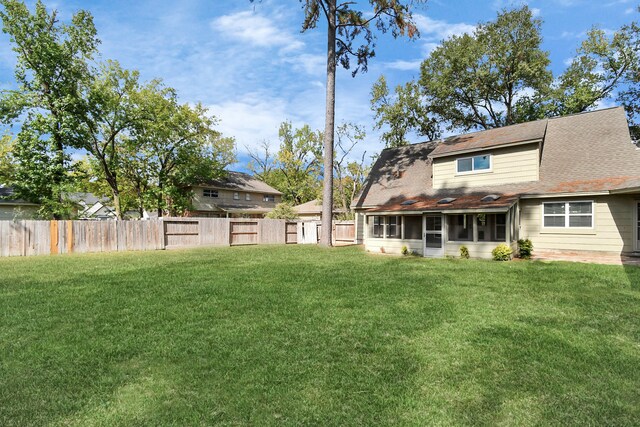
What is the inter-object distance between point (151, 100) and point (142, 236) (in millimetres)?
14240

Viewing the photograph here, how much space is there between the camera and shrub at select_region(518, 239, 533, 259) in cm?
1331

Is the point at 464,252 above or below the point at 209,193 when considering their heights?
below

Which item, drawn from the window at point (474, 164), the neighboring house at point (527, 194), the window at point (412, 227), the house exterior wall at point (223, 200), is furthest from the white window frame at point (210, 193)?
the window at point (474, 164)

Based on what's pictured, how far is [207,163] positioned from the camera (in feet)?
104

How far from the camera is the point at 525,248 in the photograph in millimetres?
13312

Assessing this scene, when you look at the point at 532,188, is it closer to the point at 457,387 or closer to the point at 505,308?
the point at 505,308

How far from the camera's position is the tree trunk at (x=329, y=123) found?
1880cm

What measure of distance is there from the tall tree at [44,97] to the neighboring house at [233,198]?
12.3 meters

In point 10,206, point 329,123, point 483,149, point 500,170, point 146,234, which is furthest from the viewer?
point 10,206

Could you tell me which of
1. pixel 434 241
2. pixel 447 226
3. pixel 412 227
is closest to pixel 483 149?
pixel 447 226

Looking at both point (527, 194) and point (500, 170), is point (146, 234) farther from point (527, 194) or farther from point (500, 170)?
point (527, 194)

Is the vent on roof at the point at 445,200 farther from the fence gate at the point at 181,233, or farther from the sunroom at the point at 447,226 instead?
the fence gate at the point at 181,233

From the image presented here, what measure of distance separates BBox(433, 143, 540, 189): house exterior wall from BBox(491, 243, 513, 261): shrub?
12.5ft

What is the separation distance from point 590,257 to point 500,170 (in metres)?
4.85
